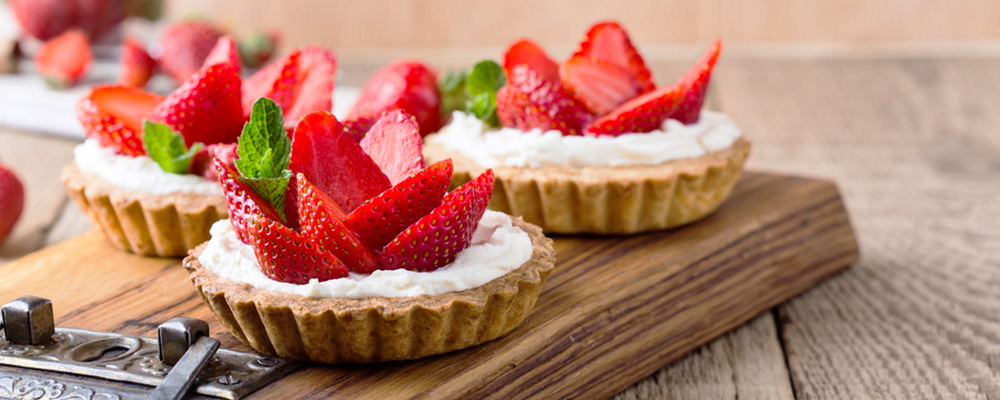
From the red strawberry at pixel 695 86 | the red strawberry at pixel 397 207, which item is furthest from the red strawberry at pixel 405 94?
the red strawberry at pixel 397 207

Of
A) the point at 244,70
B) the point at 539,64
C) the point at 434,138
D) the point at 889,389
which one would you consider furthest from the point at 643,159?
the point at 244,70

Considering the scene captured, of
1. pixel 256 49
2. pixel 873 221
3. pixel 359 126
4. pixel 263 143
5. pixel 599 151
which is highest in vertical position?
pixel 263 143

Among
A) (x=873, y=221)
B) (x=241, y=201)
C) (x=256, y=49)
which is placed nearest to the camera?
(x=241, y=201)

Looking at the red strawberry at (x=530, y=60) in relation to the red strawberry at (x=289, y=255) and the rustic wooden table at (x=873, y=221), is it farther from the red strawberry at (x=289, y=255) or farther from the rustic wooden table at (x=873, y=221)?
the red strawberry at (x=289, y=255)

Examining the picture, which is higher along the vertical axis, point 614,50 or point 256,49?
point 614,50

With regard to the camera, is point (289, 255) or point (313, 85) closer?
point (289, 255)

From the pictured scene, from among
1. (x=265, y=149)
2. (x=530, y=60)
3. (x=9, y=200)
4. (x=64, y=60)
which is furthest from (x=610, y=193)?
(x=64, y=60)

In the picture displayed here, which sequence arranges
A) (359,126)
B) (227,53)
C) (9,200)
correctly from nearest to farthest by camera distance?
(359,126) → (227,53) → (9,200)

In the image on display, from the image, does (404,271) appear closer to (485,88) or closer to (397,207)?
(397,207)
